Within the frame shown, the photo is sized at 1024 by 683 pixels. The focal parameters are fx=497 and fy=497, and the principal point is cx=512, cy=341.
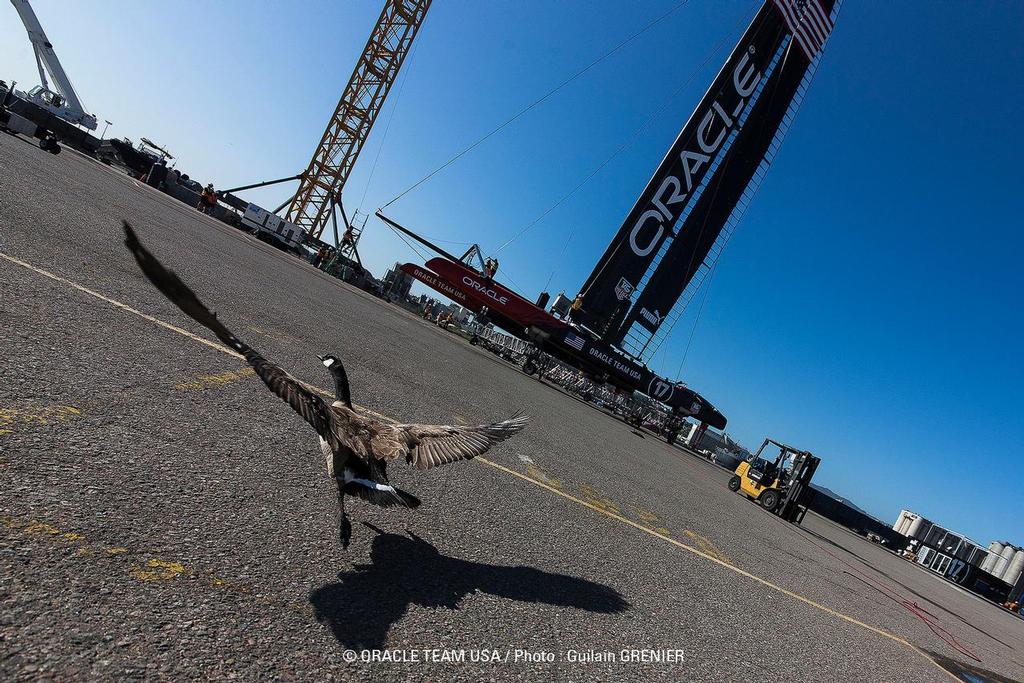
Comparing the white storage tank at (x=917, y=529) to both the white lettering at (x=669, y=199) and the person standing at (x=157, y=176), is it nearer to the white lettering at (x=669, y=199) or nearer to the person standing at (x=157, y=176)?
the white lettering at (x=669, y=199)

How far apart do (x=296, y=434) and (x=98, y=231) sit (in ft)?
20.9

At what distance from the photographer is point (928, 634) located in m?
6.19

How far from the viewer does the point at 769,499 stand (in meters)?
15.9

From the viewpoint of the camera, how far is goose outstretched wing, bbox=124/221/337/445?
1.99 meters

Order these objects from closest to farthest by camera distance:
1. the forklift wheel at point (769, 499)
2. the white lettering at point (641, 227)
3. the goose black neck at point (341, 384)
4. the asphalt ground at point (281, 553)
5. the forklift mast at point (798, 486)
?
the asphalt ground at point (281, 553)
the goose black neck at point (341, 384)
the forklift mast at point (798, 486)
the forklift wheel at point (769, 499)
the white lettering at point (641, 227)

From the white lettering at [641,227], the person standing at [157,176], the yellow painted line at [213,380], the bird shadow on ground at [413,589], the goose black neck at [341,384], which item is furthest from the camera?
the person standing at [157,176]

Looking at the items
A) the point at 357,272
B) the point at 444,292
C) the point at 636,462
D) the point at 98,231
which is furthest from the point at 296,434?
the point at 357,272

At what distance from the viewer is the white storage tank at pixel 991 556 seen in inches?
1289

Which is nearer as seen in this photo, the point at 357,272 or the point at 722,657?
the point at 722,657

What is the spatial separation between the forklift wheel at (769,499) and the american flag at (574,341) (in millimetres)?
8759

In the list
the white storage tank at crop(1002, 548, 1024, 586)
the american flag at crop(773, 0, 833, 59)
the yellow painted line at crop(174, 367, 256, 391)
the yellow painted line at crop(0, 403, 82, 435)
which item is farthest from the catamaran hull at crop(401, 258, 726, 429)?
the white storage tank at crop(1002, 548, 1024, 586)

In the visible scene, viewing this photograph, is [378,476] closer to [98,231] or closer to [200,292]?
[200,292]

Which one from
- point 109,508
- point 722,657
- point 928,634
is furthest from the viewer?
point 928,634

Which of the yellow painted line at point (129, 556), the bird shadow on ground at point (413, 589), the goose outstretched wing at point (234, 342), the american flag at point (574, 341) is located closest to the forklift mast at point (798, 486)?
the american flag at point (574, 341)
